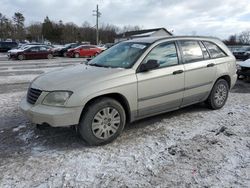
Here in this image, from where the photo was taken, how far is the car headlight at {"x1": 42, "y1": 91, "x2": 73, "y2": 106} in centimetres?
406

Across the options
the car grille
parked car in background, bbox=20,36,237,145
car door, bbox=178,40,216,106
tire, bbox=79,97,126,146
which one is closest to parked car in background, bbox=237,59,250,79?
parked car in background, bbox=20,36,237,145

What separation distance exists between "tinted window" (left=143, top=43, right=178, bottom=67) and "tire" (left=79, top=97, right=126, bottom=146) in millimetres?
1078

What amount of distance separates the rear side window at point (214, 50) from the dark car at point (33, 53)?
21951 mm

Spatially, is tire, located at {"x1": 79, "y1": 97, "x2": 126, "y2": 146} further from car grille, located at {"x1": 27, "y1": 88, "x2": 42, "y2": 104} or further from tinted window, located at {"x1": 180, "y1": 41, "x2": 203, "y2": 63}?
tinted window, located at {"x1": 180, "y1": 41, "x2": 203, "y2": 63}

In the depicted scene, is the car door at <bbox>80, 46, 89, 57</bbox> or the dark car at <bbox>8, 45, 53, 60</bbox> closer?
the dark car at <bbox>8, 45, 53, 60</bbox>

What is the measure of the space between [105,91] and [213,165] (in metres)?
1.87

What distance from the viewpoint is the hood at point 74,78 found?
4168mm

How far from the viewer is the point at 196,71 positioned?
5523 millimetres

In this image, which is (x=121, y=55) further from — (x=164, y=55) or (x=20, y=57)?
(x=20, y=57)

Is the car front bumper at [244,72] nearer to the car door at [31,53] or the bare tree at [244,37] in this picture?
the car door at [31,53]

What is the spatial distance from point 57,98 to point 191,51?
2.94 meters

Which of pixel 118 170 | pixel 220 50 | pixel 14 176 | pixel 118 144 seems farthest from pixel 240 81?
pixel 14 176

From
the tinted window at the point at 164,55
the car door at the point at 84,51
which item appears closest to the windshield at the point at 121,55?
the tinted window at the point at 164,55

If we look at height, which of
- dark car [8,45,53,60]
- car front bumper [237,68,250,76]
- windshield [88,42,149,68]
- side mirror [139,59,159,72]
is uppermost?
dark car [8,45,53,60]
